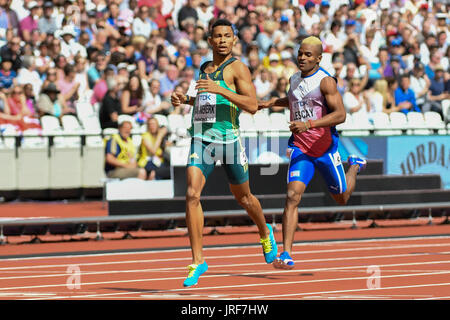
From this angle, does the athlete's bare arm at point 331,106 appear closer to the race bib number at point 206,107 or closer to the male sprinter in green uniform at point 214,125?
the male sprinter in green uniform at point 214,125

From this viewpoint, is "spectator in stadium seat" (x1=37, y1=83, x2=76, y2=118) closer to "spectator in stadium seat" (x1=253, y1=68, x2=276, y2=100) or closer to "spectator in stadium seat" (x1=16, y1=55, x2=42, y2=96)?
"spectator in stadium seat" (x1=16, y1=55, x2=42, y2=96)

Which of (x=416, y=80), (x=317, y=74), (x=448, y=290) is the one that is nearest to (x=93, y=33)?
(x=416, y=80)

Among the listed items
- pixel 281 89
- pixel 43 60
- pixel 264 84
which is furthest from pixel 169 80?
pixel 43 60

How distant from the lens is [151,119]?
1673 cm

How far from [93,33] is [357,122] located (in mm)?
5796

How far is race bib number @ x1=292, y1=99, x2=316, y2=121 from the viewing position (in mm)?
9625

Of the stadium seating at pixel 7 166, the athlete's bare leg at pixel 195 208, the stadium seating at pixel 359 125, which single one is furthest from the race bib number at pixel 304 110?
the stadium seating at pixel 7 166

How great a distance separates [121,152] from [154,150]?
0.55 metres

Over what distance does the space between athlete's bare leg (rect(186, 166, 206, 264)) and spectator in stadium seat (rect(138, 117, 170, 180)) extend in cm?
786

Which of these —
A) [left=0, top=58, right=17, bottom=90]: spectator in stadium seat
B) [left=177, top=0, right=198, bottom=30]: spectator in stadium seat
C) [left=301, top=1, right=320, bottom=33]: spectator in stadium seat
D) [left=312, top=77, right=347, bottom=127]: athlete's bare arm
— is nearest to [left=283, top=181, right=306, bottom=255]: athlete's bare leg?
[left=312, top=77, right=347, bottom=127]: athlete's bare arm

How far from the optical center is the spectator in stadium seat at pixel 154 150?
1658cm

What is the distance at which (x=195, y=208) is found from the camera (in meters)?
8.64

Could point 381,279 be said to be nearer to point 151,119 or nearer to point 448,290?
point 448,290
